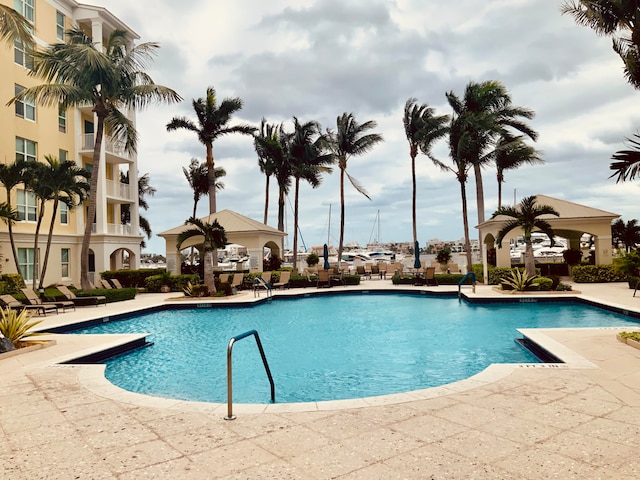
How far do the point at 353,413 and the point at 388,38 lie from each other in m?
10.3

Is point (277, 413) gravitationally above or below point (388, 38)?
below

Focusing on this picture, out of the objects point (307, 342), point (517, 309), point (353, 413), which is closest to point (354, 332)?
point (307, 342)

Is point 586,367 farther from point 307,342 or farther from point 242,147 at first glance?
point 242,147

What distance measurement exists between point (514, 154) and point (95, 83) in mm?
24779

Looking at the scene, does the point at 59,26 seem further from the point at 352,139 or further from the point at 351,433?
the point at 351,433

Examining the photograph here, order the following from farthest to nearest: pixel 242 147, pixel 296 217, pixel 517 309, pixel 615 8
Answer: pixel 242 147 → pixel 296 217 → pixel 517 309 → pixel 615 8

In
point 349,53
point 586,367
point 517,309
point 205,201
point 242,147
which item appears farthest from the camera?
point 205,201

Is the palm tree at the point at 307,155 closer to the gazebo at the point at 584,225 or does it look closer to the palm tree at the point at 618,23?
the gazebo at the point at 584,225

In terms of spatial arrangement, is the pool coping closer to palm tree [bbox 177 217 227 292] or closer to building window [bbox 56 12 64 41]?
palm tree [bbox 177 217 227 292]

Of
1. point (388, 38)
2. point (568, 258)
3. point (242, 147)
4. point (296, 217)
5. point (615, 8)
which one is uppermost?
point (242, 147)

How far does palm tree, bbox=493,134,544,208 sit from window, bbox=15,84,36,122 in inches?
1024

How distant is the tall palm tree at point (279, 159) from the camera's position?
30.8m

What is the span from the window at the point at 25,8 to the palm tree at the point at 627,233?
122 feet

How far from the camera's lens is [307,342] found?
36.0 feet
